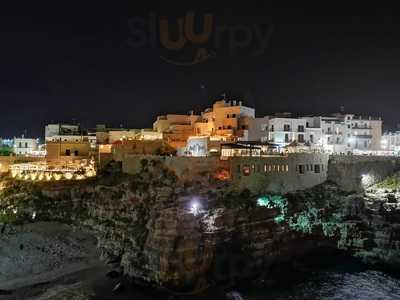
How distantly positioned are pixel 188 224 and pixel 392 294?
18982 millimetres

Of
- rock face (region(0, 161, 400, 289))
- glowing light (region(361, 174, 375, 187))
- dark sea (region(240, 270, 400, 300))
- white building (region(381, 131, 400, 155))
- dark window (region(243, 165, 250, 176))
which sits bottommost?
dark sea (region(240, 270, 400, 300))

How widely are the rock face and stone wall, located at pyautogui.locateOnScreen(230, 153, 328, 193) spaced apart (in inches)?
49.1

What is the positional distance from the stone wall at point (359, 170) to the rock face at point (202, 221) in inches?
86.5

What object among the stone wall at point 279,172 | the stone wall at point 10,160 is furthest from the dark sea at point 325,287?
the stone wall at point 10,160

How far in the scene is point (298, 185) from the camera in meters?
50.1

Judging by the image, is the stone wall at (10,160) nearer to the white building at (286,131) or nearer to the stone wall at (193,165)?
the stone wall at (193,165)

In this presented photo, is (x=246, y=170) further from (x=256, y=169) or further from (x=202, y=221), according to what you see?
(x=202, y=221)

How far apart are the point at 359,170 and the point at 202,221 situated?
28.9 meters

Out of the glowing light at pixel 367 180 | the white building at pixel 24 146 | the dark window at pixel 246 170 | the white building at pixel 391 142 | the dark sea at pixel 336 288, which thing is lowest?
the dark sea at pixel 336 288

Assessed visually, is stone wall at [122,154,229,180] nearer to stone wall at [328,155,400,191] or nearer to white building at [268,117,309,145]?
stone wall at [328,155,400,191]

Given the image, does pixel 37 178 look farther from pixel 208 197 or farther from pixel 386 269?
pixel 386 269

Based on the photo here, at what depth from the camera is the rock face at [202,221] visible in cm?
3625

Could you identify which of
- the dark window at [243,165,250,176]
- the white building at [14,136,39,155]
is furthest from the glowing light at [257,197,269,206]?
the white building at [14,136,39,155]

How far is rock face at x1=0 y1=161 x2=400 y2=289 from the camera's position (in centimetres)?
3625
